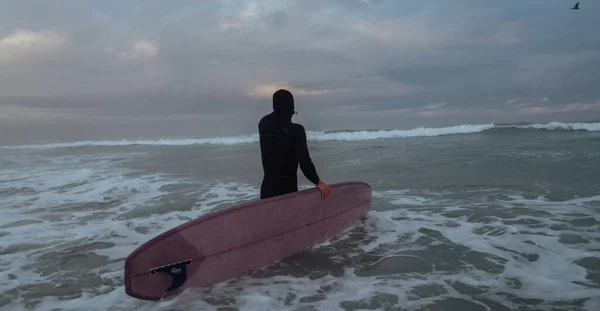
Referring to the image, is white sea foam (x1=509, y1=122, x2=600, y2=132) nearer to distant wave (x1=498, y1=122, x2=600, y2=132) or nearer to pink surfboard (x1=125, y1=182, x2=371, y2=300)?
distant wave (x1=498, y1=122, x2=600, y2=132)

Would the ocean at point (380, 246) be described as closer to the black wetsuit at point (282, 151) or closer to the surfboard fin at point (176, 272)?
the surfboard fin at point (176, 272)

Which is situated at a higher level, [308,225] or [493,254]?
[308,225]

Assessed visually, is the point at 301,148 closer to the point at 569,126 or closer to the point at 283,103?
the point at 283,103

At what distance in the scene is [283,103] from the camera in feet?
13.6

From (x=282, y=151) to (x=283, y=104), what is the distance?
508 millimetres

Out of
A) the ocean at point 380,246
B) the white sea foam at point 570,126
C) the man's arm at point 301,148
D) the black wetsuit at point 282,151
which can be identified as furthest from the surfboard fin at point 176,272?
the white sea foam at point 570,126

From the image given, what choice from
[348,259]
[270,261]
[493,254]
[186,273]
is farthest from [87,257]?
[493,254]

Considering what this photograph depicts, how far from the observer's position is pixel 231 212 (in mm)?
3855

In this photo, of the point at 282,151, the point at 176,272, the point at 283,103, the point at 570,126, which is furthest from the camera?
the point at 570,126

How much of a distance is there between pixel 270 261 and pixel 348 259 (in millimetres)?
847

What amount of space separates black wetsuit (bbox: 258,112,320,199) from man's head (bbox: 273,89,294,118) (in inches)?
2.0

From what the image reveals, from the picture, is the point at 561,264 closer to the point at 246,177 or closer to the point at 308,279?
the point at 308,279

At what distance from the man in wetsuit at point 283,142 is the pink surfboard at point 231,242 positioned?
32 centimetres

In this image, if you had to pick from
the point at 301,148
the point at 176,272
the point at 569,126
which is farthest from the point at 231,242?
the point at 569,126
